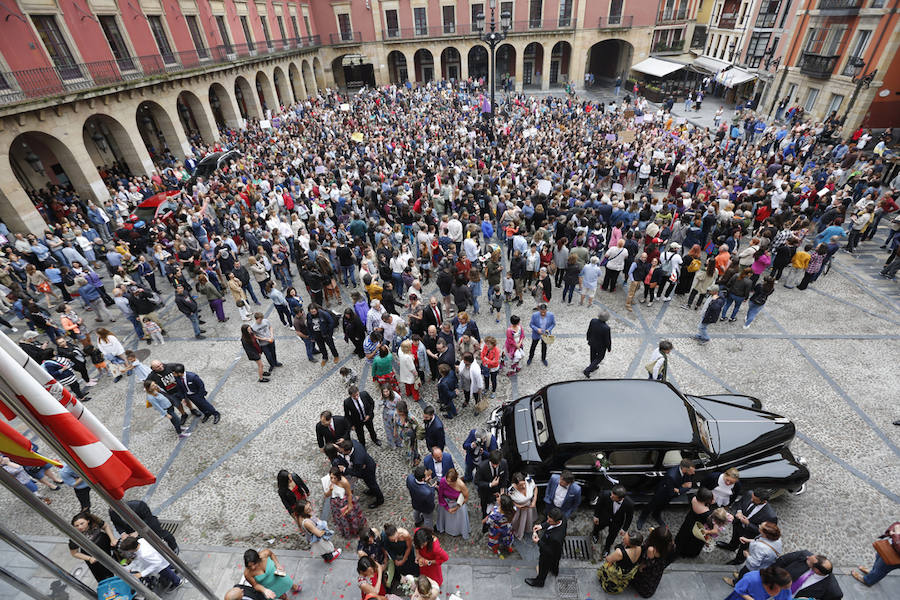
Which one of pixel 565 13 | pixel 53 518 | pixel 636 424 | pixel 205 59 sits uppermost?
pixel 565 13

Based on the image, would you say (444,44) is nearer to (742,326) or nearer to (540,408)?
(742,326)

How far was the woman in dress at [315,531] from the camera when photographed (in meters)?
5.16

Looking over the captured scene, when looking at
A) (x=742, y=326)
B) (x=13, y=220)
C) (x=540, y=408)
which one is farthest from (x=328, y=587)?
(x=13, y=220)

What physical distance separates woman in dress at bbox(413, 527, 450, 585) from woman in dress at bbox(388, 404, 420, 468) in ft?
6.24

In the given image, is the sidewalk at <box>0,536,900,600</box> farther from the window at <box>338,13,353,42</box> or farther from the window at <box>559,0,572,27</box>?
the window at <box>338,13,353,42</box>

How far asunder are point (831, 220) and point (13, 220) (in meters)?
26.4

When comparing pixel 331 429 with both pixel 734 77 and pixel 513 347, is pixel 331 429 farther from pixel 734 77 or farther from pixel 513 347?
pixel 734 77

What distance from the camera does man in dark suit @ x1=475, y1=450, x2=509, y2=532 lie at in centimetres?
550

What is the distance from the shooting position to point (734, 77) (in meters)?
30.9

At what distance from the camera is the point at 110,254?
12000mm

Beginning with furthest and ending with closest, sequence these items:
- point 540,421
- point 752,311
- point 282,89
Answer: point 282,89, point 752,311, point 540,421

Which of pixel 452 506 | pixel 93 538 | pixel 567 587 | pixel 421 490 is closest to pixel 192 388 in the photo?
pixel 93 538

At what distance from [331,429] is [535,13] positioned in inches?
1836

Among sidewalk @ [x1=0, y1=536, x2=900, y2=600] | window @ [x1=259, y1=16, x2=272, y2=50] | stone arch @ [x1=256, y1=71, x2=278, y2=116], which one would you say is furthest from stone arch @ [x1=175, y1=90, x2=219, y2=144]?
A: sidewalk @ [x1=0, y1=536, x2=900, y2=600]
